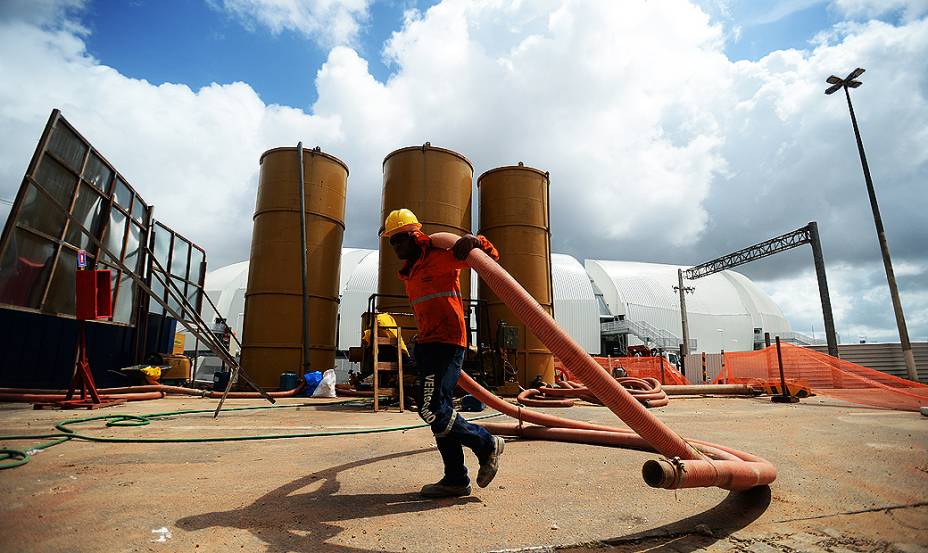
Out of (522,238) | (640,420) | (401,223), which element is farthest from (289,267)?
(640,420)

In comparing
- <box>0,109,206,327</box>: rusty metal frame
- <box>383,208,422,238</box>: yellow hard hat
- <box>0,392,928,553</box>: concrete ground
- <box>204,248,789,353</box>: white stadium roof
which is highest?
<box>204,248,789,353</box>: white stadium roof

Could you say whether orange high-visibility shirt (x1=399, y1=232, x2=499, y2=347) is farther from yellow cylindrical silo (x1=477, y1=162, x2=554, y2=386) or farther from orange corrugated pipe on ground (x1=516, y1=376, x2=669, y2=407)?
yellow cylindrical silo (x1=477, y1=162, x2=554, y2=386)

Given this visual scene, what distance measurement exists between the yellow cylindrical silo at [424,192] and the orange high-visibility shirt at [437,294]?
331 inches

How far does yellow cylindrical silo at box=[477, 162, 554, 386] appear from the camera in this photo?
1162cm

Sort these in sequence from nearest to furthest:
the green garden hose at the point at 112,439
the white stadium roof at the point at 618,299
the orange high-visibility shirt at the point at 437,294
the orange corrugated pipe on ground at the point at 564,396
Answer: the orange high-visibility shirt at the point at 437,294, the green garden hose at the point at 112,439, the orange corrugated pipe on ground at the point at 564,396, the white stadium roof at the point at 618,299

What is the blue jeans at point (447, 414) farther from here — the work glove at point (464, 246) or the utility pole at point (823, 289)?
the utility pole at point (823, 289)

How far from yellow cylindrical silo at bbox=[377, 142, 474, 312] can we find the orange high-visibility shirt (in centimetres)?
841

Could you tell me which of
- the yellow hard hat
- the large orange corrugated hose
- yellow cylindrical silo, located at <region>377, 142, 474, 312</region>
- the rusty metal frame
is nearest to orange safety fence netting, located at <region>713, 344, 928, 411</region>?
the large orange corrugated hose

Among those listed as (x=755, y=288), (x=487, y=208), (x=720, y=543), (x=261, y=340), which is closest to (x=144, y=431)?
(x=720, y=543)

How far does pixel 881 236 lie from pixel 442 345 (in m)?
20.7

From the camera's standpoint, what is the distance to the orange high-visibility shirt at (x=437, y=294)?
9.45 ft

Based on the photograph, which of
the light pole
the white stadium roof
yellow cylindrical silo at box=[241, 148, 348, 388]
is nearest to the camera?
yellow cylindrical silo at box=[241, 148, 348, 388]

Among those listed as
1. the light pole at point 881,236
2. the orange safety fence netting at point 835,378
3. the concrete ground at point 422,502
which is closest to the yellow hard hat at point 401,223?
the concrete ground at point 422,502

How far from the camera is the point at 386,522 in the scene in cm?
222
